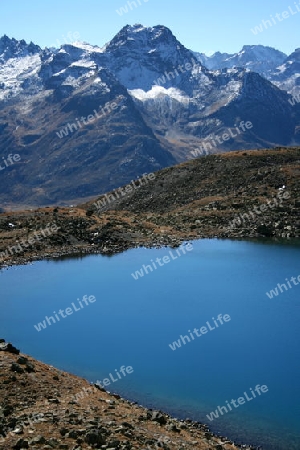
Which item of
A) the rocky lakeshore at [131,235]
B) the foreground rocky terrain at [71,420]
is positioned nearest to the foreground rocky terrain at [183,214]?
the rocky lakeshore at [131,235]

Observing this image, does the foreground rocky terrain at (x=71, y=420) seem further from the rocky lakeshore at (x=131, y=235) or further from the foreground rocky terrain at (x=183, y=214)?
the foreground rocky terrain at (x=183, y=214)

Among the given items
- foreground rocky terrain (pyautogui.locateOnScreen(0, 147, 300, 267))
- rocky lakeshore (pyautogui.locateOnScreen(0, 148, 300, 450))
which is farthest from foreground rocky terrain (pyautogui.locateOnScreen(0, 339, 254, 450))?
foreground rocky terrain (pyautogui.locateOnScreen(0, 147, 300, 267))

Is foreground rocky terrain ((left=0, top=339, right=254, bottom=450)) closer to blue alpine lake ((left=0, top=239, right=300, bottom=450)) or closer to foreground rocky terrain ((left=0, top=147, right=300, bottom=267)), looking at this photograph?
blue alpine lake ((left=0, top=239, right=300, bottom=450))

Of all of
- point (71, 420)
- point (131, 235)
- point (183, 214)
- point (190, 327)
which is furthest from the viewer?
point (183, 214)

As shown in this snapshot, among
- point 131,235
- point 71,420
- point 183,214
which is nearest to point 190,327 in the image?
point 71,420

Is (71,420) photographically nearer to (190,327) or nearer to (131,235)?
(190,327)

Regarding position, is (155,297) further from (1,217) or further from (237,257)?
(1,217)

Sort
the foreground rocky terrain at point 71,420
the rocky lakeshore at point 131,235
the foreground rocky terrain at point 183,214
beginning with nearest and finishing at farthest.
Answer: the foreground rocky terrain at point 71,420 < the rocky lakeshore at point 131,235 < the foreground rocky terrain at point 183,214
